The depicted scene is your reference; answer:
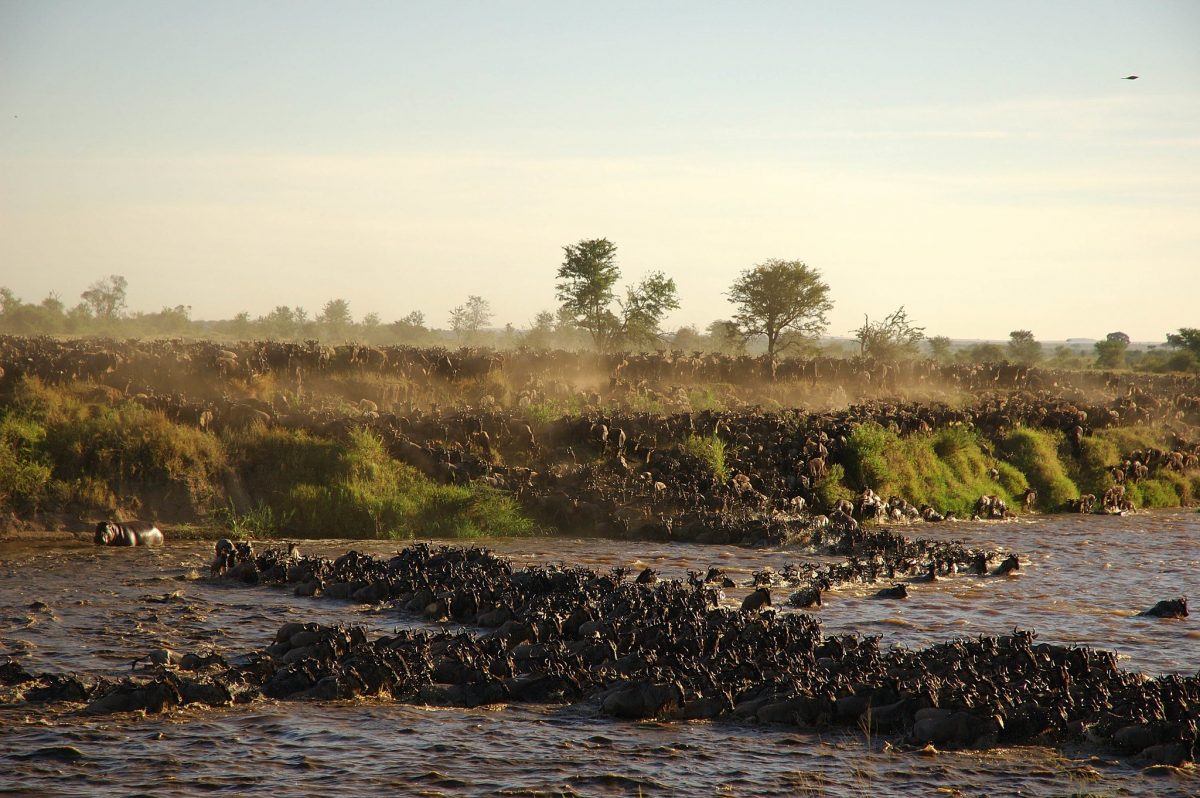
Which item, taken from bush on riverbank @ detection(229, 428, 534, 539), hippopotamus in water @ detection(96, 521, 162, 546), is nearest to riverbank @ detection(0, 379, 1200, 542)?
bush on riverbank @ detection(229, 428, 534, 539)

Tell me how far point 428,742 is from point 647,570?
693cm

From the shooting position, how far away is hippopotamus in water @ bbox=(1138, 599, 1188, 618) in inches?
583

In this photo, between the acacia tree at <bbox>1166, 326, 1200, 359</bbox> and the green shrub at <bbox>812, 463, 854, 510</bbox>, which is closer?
the green shrub at <bbox>812, 463, 854, 510</bbox>

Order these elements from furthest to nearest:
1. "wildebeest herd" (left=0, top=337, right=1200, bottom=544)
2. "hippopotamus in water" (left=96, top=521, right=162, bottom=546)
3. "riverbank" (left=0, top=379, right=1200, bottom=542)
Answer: "wildebeest herd" (left=0, top=337, right=1200, bottom=544) < "riverbank" (left=0, top=379, right=1200, bottom=542) < "hippopotamus in water" (left=96, top=521, right=162, bottom=546)

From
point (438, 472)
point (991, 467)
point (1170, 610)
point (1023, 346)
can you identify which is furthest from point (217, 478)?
point (1023, 346)

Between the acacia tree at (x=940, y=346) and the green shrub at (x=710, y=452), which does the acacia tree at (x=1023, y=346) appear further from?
the green shrub at (x=710, y=452)

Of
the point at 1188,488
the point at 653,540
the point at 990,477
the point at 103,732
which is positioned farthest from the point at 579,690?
the point at 1188,488

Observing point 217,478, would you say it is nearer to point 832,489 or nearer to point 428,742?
point 428,742

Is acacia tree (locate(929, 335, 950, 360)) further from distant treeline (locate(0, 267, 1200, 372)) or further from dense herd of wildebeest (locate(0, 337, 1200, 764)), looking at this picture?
dense herd of wildebeest (locate(0, 337, 1200, 764))

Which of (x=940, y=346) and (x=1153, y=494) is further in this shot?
(x=940, y=346)

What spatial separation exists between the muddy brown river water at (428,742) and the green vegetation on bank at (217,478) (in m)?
5.01

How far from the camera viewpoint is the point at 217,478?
20812 mm

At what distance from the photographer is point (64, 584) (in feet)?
50.1

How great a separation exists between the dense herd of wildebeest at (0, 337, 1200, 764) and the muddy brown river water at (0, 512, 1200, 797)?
0.38 metres
